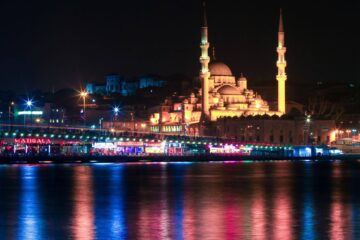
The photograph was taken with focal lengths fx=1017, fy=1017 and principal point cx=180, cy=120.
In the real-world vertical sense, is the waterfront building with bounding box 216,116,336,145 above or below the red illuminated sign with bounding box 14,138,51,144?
above

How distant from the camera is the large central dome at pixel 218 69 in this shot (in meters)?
141

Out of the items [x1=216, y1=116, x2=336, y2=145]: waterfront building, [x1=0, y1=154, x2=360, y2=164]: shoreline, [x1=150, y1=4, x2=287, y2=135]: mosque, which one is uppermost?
[x1=150, y1=4, x2=287, y2=135]: mosque

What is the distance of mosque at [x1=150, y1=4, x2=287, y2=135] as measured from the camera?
124750 millimetres

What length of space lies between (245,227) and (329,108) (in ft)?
413

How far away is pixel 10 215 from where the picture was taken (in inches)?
1401

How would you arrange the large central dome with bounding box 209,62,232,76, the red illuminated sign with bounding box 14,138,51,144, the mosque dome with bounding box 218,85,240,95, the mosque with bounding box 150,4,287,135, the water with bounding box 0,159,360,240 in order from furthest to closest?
the large central dome with bounding box 209,62,232,76, the mosque dome with bounding box 218,85,240,95, the mosque with bounding box 150,4,287,135, the red illuminated sign with bounding box 14,138,51,144, the water with bounding box 0,159,360,240

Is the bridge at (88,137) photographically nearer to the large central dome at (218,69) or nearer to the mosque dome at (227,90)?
the mosque dome at (227,90)

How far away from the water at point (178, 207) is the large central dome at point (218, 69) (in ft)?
260

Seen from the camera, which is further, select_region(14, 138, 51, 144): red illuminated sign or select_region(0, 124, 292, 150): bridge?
select_region(14, 138, 51, 144): red illuminated sign

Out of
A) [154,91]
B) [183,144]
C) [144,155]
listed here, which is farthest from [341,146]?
[154,91]

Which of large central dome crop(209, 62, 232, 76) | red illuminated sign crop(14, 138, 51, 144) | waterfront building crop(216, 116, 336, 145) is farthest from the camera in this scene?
large central dome crop(209, 62, 232, 76)

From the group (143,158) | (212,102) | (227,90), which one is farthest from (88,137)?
(227,90)

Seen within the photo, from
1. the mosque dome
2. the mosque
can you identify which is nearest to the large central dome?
the mosque

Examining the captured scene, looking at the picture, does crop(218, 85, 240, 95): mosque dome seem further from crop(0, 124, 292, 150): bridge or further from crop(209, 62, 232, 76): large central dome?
crop(0, 124, 292, 150): bridge
